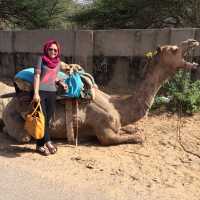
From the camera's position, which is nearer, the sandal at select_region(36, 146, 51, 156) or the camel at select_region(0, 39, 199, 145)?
the sandal at select_region(36, 146, 51, 156)

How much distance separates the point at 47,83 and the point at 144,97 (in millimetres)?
1610

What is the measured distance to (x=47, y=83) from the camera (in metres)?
7.15

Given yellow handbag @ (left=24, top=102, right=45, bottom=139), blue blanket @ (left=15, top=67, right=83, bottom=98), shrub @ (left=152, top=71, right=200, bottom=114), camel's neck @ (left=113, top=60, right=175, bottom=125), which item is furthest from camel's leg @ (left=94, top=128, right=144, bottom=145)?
shrub @ (left=152, top=71, right=200, bottom=114)

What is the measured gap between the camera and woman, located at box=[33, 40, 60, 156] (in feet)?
23.2

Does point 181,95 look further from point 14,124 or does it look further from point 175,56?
point 14,124

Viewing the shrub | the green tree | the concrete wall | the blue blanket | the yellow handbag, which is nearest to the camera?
the yellow handbag

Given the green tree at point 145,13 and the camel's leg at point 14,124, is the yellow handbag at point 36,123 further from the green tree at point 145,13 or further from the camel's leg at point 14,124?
the green tree at point 145,13

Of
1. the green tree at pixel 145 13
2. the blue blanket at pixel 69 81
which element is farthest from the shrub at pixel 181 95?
the green tree at pixel 145 13

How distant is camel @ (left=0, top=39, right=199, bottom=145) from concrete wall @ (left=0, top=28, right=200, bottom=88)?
9.84 ft

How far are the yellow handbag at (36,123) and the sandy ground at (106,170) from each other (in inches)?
14.6

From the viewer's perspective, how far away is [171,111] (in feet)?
31.3

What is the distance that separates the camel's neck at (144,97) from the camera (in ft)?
24.9

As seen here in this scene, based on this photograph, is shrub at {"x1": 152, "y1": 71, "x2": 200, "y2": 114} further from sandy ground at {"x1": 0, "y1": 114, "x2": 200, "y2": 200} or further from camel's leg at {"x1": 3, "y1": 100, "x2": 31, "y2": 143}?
camel's leg at {"x1": 3, "y1": 100, "x2": 31, "y2": 143}

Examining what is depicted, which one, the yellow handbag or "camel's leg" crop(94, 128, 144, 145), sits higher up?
the yellow handbag
